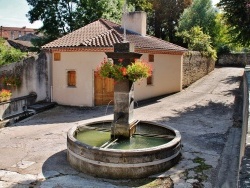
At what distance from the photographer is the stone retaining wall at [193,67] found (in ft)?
74.3

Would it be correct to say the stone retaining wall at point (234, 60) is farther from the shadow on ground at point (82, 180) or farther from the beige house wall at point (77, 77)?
the shadow on ground at point (82, 180)

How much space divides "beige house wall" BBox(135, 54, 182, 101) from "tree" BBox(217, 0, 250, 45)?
17.9 ft

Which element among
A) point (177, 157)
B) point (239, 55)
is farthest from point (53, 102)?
point (239, 55)

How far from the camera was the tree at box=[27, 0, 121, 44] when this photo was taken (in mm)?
26547

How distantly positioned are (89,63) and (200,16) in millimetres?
23133

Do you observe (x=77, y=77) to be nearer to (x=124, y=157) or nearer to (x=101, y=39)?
(x=101, y=39)

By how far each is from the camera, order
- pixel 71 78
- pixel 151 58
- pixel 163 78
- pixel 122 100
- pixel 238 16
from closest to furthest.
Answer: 1. pixel 122 100
2. pixel 238 16
3. pixel 71 78
4. pixel 151 58
5. pixel 163 78

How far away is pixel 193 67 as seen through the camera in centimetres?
2444

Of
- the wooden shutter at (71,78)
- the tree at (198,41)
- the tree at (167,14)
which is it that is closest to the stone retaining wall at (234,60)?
the tree at (167,14)

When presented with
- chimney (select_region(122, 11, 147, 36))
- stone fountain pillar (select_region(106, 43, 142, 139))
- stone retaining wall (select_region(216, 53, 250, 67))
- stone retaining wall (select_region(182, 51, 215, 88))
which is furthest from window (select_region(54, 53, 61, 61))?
stone retaining wall (select_region(216, 53, 250, 67))


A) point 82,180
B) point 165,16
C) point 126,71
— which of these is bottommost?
point 82,180

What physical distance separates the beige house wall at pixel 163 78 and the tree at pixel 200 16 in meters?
14.9

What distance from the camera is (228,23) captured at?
14836 mm

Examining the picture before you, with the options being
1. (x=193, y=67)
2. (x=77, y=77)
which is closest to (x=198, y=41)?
(x=193, y=67)
